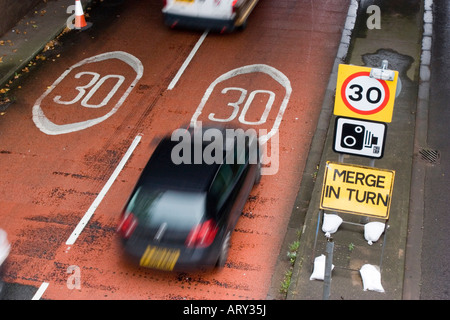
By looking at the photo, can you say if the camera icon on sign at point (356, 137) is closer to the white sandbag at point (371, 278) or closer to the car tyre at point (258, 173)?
the white sandbag at point (371, 278)

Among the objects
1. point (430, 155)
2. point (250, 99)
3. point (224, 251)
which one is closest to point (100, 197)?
point (224, 251)

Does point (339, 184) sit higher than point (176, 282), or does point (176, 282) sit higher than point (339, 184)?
point (339, 184)

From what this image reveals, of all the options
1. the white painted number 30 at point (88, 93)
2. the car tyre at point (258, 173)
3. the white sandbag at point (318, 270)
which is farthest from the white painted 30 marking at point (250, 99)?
the white sandbag at point (318, 270)

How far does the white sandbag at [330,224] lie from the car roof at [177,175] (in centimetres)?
200

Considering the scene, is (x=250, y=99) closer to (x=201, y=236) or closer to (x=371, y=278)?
(x=201, y=236)

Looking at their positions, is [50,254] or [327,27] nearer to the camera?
[50,254]

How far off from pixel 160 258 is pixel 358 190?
10.1 feet

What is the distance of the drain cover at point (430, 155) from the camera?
1236 centimetres

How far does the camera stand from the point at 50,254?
10.4m

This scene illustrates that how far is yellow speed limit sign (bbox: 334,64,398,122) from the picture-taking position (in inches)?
356

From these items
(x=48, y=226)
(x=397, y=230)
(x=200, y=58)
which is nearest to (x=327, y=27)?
(x=200, y=58)
